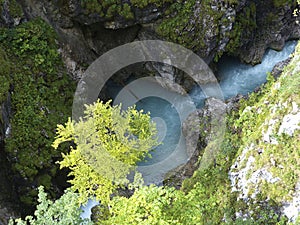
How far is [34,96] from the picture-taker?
18.5 meters

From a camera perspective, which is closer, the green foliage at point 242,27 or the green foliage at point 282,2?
the green foliage at point 242,27

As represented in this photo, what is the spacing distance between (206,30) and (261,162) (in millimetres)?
12048

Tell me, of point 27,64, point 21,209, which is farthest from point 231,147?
point 27,64

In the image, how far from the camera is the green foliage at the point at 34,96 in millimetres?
16908

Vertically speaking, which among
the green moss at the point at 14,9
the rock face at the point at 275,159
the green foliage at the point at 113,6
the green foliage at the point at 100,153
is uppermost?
the green moss at the point at 14,9

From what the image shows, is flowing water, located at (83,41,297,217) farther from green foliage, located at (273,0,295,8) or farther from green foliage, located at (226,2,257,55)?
green foliage, located at (273,0,295,8)

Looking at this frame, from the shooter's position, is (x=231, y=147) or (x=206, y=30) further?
(x=206, y=30)

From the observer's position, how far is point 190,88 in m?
22.7

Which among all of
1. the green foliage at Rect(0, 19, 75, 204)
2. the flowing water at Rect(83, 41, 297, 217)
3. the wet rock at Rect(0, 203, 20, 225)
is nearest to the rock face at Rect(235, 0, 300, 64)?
the flowing water at Rect(83, 41, 297, 217)

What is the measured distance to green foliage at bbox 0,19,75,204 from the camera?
16.9 metres

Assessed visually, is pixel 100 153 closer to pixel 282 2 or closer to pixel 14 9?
pixel 14 9

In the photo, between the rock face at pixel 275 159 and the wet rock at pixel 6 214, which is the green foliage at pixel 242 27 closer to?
the rock face at pixel 275 159

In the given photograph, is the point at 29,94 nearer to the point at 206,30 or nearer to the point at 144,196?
the point at 206,30

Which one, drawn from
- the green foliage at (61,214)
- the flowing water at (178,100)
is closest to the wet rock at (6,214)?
the green foliage at (61,214)
